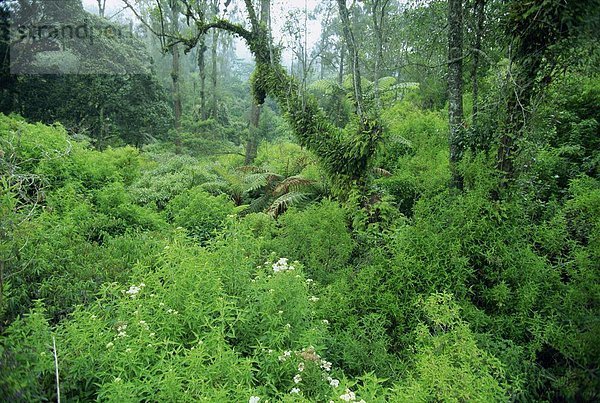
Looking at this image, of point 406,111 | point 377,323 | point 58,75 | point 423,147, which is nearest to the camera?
point 377,323

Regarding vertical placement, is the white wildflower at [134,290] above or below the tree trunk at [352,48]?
below

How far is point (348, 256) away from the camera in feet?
18.2

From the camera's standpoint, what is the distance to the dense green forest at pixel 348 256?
3.01m

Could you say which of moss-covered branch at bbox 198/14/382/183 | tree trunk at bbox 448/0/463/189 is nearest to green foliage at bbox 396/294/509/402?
tree trunk at bbox 448/0/463/189

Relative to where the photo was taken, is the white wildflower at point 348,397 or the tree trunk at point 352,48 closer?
the white wildflower at point 348,397

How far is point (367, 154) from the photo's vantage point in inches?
266

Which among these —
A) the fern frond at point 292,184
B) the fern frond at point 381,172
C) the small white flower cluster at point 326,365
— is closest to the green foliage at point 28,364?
the small white flower cluster at point 326,365

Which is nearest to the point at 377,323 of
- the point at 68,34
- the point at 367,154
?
the point at 367,154

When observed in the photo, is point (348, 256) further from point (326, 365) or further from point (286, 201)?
point (286, 201)

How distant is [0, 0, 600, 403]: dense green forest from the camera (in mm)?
3006

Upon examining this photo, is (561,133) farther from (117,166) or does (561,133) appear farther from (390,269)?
(117,166)

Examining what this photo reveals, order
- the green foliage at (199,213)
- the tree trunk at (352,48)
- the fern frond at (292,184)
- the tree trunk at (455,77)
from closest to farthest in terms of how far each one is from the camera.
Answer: the tree trunk at (455,77) → the tree trunk at (352,48) → the green foliage at (199,213) → the fern frond at (292,184)

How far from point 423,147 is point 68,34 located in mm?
15682

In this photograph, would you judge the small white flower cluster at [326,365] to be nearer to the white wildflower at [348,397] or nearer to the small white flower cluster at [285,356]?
the small white flower cluster at [285,356]
